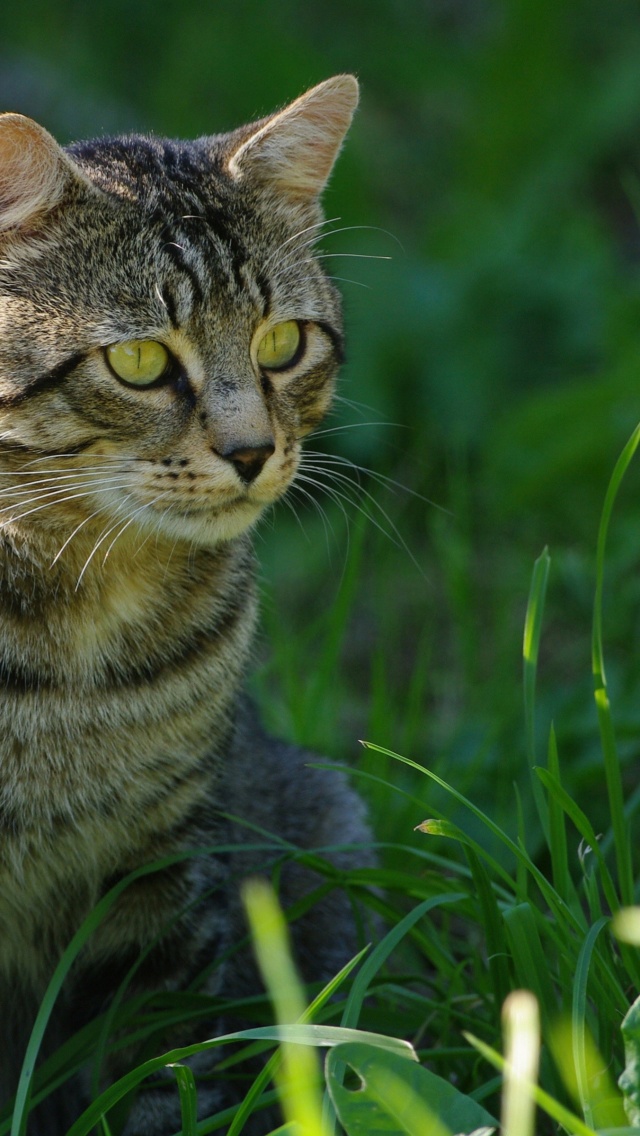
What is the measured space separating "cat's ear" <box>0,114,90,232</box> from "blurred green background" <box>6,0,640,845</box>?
0.62 meters

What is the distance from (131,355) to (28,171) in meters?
0.32

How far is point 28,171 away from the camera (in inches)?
74.3

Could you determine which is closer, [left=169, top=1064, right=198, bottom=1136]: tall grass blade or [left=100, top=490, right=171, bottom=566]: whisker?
[left=169, top=1064, right=198, bottom=1136]: tall grass blade

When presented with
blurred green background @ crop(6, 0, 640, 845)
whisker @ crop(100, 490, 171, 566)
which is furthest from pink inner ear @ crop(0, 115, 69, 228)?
blurred green background @ crop(6, 0, 640, 845)

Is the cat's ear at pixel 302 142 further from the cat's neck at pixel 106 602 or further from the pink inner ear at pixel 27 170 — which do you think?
the cat's neck at pixel 106 602

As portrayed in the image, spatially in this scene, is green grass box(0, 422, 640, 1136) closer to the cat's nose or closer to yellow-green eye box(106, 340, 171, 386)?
the cat's nose

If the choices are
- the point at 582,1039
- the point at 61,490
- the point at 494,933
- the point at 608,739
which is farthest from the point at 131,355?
the point at 582,1039

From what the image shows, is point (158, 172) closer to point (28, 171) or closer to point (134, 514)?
point (28, 171)

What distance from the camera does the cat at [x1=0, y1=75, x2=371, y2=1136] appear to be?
6.21 feet

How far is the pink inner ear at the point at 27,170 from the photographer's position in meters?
1.84

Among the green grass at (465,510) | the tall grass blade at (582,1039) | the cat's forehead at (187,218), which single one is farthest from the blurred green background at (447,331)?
the tall grass blade at (582,1039)

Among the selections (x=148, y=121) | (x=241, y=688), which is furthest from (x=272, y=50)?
(x=241, y=688)

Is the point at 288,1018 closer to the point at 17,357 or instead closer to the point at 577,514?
the point at 17,357

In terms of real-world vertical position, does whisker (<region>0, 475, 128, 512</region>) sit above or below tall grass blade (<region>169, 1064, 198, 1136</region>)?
above
